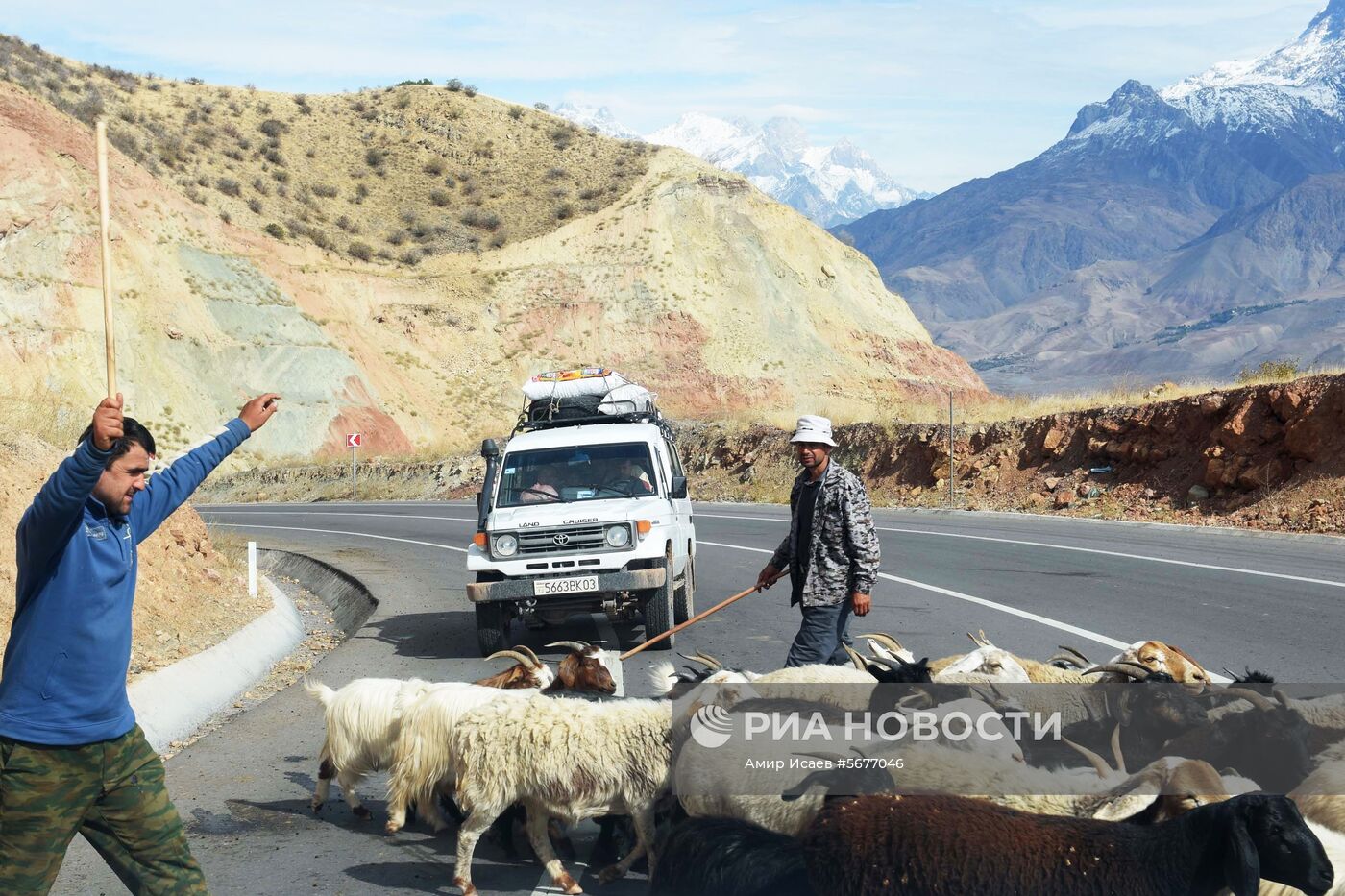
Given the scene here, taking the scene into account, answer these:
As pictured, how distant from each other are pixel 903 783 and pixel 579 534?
6.94 metres

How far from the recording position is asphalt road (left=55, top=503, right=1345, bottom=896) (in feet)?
19.4

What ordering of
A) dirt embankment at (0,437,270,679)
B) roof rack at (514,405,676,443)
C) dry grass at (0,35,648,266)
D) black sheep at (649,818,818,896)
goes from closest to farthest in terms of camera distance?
black sheep at (649,818,818,896) → dirt embankment at (0,437,270,679) → roof rack at (514,405,676,443) → dry grass at (0,35,648,266)

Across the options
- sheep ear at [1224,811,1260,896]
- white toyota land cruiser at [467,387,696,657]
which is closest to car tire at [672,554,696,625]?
white toyota land cruiser at [467,387,696,657]

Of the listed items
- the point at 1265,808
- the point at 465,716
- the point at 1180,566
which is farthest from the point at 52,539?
the point at 1180,566

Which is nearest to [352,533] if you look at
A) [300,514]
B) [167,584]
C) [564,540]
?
[300,514]

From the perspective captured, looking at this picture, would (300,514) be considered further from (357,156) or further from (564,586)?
(357,156)

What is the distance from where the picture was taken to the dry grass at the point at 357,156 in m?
69.4

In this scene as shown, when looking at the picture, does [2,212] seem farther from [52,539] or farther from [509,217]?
[52,539]

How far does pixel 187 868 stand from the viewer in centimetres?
423

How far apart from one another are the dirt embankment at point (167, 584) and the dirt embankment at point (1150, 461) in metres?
16.7

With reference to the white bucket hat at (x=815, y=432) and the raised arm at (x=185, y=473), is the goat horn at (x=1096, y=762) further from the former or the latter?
the raised arm at (x=185, y=473)

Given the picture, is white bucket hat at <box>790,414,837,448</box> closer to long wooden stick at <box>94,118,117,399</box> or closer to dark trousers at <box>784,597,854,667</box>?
dark trousers at <box>784,597,854,667</box>

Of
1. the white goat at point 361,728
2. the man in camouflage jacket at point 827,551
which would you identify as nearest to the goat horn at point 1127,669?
the man in camouflage jacket at point 827,551

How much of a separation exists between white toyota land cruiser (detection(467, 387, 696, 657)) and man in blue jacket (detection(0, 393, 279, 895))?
6727 millimetres
